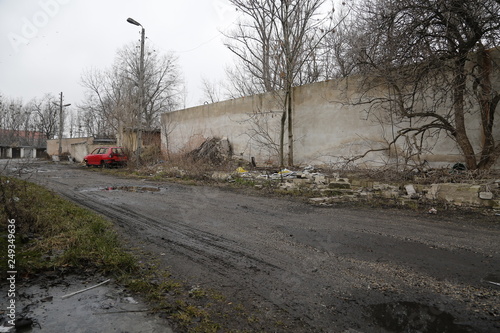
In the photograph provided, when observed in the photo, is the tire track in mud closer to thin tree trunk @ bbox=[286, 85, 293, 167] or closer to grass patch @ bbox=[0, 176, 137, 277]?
grass patch @ bbox=[0, 176, 137, 277]

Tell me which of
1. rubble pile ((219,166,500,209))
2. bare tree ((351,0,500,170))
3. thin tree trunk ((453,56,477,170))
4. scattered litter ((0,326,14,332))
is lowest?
scattered litter ((0,326,14,332))

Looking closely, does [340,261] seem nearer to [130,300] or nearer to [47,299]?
[130,300]

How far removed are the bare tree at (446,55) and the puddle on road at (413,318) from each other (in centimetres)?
772

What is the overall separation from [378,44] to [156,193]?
8.75 m

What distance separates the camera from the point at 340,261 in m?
3.88

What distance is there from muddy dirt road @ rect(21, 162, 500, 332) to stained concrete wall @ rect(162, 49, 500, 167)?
474cm

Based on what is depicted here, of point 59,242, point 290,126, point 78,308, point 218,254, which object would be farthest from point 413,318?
point 290,126

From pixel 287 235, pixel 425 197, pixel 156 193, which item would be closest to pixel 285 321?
pixel 287 235

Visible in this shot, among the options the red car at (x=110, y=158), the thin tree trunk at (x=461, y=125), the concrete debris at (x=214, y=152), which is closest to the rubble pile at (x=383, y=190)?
the thin tree trunk at (x=461, y=125)

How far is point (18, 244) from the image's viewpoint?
12.8 ft

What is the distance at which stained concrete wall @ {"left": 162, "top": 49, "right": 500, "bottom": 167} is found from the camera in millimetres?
10445

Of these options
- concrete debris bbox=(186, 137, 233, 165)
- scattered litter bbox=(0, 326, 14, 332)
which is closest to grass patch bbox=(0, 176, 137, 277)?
scattered litter bbox=(0, 326, 14, 332)

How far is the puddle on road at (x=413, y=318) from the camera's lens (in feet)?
7.98

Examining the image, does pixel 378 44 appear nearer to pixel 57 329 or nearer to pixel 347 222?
pixel 347 222
